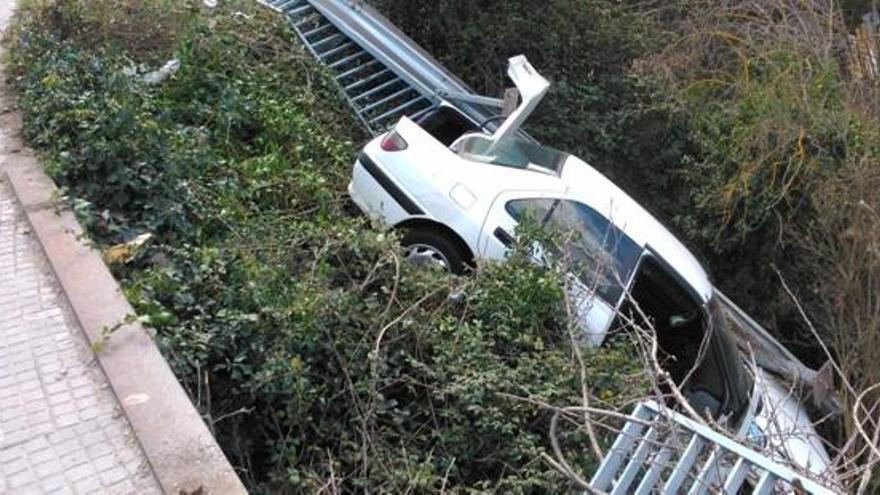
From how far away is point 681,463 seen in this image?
391 centimetres

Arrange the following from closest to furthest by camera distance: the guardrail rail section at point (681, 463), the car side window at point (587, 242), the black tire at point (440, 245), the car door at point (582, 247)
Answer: the guardrail rail section at point (681, 463)
the car door at point (582, 247)
the car side window at point (587, 242)
the black tire at point (440, 245)

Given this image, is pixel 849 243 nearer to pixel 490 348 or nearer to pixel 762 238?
pixel 762 238

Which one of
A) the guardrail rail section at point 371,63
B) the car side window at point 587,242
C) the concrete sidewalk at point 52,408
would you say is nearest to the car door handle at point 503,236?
the car side window at point 587,242

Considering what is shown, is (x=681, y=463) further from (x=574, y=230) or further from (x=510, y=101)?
(x=510, y=101)

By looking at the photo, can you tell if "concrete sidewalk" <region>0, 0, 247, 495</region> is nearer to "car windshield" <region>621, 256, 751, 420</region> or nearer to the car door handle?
the car door handle

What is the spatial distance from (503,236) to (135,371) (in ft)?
11.0

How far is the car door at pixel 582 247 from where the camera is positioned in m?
6.43

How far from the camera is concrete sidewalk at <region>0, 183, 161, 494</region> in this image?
12.5 ft

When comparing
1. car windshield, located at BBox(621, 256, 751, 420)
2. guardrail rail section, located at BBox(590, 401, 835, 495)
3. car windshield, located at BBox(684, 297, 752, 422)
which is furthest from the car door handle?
guardrail rail section, located at BBox(590, 401, 835, 495)

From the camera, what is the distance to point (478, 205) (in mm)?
7184

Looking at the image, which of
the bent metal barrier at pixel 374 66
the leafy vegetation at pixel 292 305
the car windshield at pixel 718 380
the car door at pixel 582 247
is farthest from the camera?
the bent metal barrier at pixel 374 66

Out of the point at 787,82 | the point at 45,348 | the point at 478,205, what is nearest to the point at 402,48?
the point at 478,205

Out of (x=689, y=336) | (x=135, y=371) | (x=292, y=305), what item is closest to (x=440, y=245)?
(x=689, y=336)

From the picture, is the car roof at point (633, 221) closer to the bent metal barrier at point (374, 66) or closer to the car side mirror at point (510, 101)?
the car side mirror at point (510, 101)
